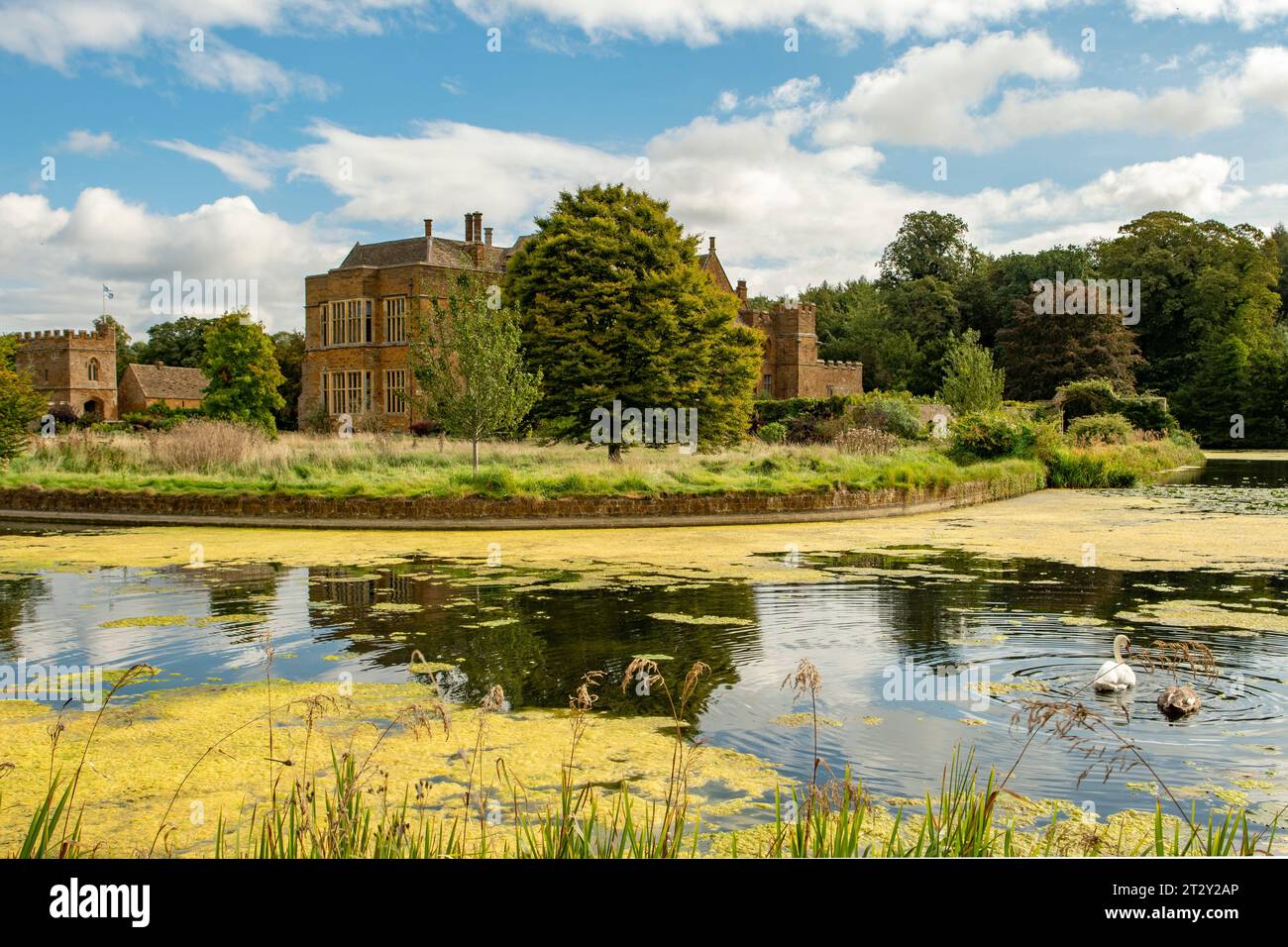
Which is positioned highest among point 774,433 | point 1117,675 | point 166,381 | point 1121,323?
point 1121,323

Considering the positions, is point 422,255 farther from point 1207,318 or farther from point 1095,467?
point 1207,318

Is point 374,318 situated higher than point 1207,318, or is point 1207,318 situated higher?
point 1207,318

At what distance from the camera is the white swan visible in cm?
652

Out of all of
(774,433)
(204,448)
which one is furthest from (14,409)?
(774,433)

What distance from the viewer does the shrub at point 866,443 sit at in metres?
27.9

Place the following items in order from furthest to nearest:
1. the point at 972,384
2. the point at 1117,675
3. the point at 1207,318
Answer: the point at 1207,318 < the point at 972,384 < the point at 1117,675

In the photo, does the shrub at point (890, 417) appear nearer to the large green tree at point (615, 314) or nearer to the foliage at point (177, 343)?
the large green tree at point (615, 314)

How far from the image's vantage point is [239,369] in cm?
4247

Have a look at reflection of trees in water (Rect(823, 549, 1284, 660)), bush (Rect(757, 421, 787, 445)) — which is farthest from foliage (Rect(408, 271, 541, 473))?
bush (Rect(757, 421, 787, 445))

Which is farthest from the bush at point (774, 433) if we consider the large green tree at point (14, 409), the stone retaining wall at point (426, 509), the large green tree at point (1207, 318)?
the large green tree at point (1207, 318)

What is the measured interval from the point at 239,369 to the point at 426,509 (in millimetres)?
27939

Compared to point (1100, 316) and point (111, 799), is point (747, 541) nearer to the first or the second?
point (111, 799)

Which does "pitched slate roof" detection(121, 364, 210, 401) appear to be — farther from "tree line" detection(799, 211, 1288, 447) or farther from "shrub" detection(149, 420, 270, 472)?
"shrub" detection(149, 420, 270, 472)

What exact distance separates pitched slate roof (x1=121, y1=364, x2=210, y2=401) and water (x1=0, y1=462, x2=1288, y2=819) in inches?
2630
